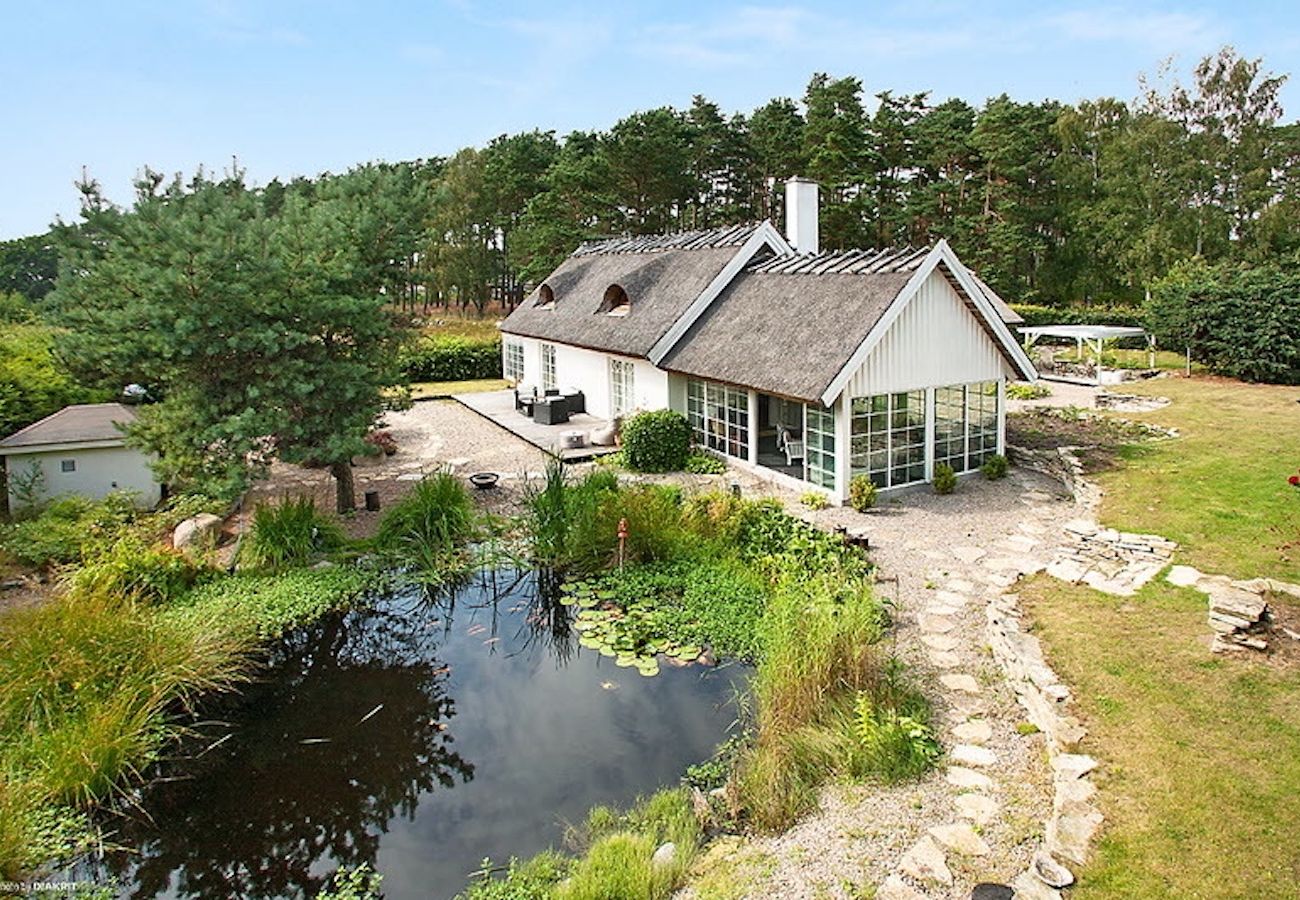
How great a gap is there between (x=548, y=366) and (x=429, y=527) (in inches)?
504

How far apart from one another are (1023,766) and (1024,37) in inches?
477

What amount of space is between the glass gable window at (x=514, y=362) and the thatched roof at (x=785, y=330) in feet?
36.9

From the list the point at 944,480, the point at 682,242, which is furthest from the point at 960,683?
the point at 682,242

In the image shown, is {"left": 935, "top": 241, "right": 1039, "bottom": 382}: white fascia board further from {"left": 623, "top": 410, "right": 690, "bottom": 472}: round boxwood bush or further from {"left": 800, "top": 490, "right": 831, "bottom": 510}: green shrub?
{"left": 623, "top": 410, "right": 690, "bottom": 472}: round boxwood bush

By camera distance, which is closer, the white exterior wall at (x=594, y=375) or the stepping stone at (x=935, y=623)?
the stepping stone at (x=935, y=623)

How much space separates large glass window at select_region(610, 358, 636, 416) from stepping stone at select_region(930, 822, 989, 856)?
14789 millimetres

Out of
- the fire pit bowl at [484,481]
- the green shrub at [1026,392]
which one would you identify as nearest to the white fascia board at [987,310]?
the fire pit bowl at [484,481]

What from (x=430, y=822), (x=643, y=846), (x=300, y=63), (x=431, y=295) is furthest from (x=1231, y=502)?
(x=431, y=295)

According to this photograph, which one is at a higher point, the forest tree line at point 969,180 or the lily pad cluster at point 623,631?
the forest tree line at point 969,180

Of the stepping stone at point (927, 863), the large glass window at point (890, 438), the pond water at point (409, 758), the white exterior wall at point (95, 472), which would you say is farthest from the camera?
the large glass window at point (890, 438)

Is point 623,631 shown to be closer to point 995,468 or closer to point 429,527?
point 429,527

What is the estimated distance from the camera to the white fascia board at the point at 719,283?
18.0m

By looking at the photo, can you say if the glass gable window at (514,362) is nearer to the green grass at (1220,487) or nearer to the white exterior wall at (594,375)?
the white exterior wall at (594,375)

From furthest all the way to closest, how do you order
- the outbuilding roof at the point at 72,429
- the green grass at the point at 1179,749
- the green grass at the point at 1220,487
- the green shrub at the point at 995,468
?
the green shrub at the point at 995,468 < the outbuilding roof at the point at 72,429 < the green grass at the point at 1220,487 < the green grass at the point at 1179,749
